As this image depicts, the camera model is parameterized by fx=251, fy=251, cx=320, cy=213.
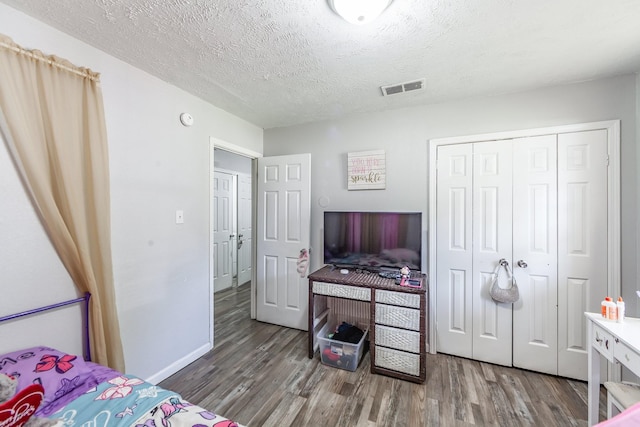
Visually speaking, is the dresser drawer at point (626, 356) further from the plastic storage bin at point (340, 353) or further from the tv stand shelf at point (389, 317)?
the plastic storage bin at point (340, 353)

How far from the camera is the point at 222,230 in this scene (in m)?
4.27

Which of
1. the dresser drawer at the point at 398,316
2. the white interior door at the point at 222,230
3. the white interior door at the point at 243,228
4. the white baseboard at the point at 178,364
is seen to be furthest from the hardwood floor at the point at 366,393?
the white interior door at the point at 243,228

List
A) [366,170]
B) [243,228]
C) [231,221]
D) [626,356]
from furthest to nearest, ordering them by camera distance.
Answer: [243,228]
[231,221]
[366,170]
[626,356]

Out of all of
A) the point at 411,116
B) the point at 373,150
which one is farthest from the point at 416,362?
the point at 411,116

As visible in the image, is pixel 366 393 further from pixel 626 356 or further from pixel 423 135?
pixel 423 135

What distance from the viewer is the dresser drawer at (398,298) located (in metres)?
2.01

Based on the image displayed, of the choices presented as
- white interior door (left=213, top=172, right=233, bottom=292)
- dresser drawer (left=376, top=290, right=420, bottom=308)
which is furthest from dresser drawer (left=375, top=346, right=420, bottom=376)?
white interior door (left=213, top=172, right=233, bottom=292)

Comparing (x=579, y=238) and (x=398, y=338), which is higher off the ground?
(x=579, y=238)

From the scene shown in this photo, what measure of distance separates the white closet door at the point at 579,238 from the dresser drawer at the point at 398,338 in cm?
122

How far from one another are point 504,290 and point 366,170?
165cm

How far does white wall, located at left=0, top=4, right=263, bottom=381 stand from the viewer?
1.35 m

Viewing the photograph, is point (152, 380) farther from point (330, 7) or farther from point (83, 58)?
point (330, 7)

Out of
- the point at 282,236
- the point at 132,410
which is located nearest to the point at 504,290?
the point at 282,236

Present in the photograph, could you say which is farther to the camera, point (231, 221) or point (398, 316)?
point (231, 221)
